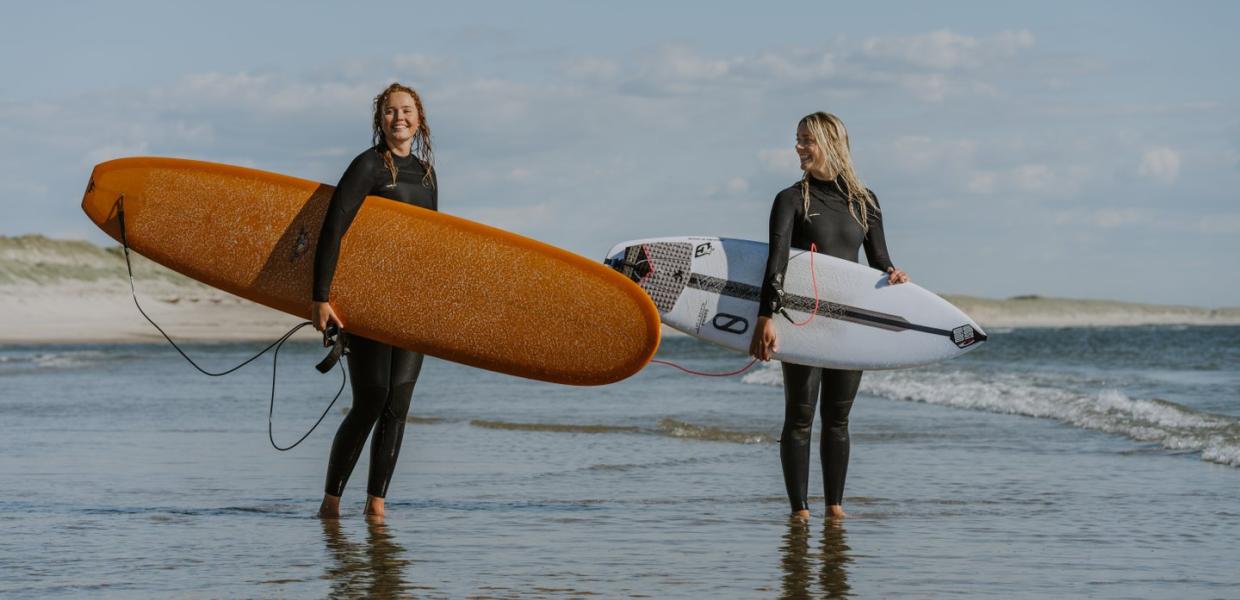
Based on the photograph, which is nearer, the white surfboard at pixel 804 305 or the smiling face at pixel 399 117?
the smiling face at pixel 399 117

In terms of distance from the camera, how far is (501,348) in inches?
204

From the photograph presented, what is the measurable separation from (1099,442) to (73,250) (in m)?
63.7

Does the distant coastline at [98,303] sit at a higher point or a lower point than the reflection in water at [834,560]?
higher

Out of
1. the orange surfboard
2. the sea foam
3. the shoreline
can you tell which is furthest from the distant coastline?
the orange surfboard

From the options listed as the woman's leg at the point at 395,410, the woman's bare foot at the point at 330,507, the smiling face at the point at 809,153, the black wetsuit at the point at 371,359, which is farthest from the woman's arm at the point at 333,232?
the smiling face at the point at 809,153

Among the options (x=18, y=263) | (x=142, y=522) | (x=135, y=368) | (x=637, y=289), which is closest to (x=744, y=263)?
(x=637, y=289)

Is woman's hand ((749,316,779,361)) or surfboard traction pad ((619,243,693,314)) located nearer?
woman's hand ((749,316,779,361))

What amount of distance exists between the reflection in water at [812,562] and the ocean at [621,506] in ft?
0.05

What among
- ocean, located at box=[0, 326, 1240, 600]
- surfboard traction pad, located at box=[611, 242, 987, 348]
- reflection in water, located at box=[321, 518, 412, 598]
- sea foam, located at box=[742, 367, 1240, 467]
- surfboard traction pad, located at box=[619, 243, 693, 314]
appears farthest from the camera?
sea foam, located at box=[742, 367, 1240, 467]

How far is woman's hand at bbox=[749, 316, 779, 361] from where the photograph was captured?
197 inches

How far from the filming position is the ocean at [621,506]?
13.3ft

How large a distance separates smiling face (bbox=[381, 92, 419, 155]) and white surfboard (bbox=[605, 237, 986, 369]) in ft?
4.09

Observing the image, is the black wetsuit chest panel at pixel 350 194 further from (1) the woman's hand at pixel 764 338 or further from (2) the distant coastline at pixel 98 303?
(2) the distant coastline at pixel 98 303

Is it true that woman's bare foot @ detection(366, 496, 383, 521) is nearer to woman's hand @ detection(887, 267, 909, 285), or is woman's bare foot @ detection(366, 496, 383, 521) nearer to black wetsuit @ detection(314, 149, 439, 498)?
black wetsuit @ detection(314, 149, 439, 498)
